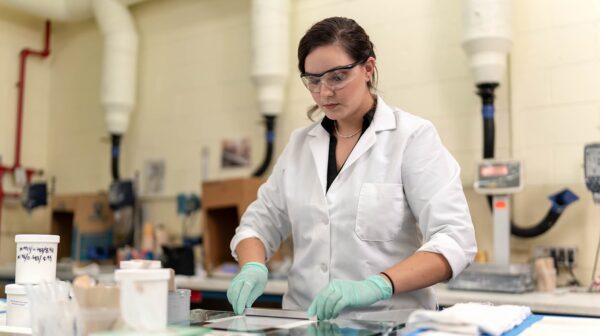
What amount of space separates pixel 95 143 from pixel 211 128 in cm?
112

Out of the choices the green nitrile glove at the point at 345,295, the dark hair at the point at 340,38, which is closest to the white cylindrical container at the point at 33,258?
the green nitrile glove at the point at 345,295

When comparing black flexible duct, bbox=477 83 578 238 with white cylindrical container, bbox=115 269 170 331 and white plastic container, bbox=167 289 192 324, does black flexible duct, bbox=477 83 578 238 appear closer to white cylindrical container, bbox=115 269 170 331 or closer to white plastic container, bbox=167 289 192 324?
white plastic container, bbox=167 289 192 324

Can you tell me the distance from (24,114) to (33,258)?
151 inches

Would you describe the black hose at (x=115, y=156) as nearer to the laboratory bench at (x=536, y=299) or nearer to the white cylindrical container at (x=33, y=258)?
the laboratory bench at (x=536, y=299)

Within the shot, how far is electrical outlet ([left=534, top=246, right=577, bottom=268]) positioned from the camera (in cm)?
282

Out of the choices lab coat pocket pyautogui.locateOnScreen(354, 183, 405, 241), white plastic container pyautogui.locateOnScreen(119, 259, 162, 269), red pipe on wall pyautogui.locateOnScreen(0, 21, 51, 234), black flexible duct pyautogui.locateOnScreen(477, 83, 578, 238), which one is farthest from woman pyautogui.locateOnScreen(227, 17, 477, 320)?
red pipe on wall pyautogui.locateOnScreen(0, 21, 51, 234)

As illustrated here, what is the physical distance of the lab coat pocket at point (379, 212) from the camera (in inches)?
64.3

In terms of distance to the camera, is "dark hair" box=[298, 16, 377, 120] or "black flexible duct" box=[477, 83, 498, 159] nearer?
"dark hair" box=[298, 16, 377, 120]

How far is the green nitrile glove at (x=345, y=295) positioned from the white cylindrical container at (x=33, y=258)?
568 millimetres

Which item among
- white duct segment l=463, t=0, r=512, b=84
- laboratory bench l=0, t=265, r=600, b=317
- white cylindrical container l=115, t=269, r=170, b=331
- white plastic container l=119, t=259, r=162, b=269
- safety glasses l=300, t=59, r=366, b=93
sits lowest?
laboratory bench l=0, t=265, r=600, b=317

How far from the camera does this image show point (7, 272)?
3.69 meters

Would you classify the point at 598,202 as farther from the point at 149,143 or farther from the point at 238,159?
the point at 149,143

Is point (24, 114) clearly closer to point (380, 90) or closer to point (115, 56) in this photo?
point (115, 56)

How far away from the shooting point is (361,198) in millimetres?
1651
